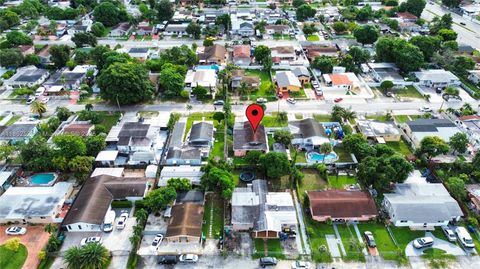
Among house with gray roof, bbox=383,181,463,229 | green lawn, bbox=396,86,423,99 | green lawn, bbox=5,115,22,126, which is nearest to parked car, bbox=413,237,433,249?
house with gray roof, bbox=383,181,463,229

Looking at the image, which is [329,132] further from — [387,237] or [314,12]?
[314,12]

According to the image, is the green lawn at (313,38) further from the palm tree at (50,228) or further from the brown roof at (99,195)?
the palm tree at (50,228)

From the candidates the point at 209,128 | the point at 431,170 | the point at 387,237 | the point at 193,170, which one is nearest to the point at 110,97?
the point at 209,128

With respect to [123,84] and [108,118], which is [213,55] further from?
[108,118]

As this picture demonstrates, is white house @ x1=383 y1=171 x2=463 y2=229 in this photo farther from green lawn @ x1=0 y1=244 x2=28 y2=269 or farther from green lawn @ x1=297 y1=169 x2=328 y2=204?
green lawn @ x1=0 y1=244 x2=28 y2=269

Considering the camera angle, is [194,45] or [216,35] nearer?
[194,45]

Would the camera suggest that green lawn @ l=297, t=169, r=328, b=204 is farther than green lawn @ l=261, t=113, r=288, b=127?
No

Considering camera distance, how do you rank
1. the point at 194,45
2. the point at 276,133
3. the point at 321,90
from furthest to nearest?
the point at 194,45
the point at 321,90
the point at 276,133
